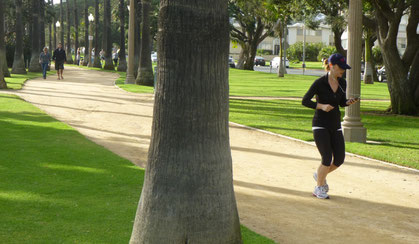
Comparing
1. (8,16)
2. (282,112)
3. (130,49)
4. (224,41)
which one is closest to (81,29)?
(8,16)

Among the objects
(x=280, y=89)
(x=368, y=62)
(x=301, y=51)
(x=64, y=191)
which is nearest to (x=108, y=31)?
(x=368, y=62)

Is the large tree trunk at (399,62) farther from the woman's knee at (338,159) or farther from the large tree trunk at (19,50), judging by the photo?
the large tree trunk at (19,50)

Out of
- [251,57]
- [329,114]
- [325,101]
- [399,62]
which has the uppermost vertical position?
[251,57]

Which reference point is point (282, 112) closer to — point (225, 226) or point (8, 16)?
point (225, 226)

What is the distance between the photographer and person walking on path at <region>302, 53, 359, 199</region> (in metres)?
7.44

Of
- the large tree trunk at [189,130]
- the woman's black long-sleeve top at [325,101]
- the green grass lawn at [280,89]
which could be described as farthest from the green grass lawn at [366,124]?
the large tree trunk at [189,130]

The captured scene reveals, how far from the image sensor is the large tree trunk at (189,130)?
181 inches

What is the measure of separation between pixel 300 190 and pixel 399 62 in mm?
12005

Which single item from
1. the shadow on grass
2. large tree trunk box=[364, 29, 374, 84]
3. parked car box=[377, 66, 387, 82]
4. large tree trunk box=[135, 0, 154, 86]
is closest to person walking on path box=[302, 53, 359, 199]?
the shadow on grass

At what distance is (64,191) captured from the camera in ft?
24.0

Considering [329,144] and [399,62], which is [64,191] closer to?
[329,144]

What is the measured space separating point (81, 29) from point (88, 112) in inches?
3534

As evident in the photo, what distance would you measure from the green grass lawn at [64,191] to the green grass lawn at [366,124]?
460cm

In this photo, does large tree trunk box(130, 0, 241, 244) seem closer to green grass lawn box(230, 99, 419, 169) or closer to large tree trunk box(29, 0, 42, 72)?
green grass lawn box(230, 99, 419, 169)
